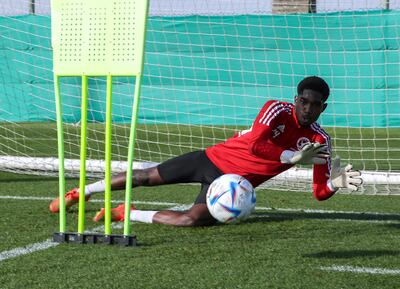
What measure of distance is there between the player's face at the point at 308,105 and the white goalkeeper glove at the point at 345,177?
0.37 m

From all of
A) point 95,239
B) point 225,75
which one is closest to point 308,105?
point 95,239

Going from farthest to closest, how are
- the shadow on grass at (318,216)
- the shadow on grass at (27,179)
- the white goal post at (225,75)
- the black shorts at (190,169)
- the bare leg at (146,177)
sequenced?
the white goal post at (225,75) → the shadow on grass at (27,179) → the shadow on grass at (318,216) → the bare leg at (146,177) → the black shorts at (190,169)

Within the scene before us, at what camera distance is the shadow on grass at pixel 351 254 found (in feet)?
18.2

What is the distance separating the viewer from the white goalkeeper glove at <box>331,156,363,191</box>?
6246 mm

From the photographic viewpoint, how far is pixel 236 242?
6.07 m

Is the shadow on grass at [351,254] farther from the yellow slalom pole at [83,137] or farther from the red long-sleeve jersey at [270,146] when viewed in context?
the yellow slalom pole at [83,137]

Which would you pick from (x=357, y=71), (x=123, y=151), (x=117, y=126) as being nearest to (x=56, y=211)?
(x=123, y=151)

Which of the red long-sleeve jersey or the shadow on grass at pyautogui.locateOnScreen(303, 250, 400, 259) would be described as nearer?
the shadow on grass at pyautogui.locateOnScreen(303, 250, 400, 259)

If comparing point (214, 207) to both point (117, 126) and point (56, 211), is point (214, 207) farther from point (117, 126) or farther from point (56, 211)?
point (117, 126)

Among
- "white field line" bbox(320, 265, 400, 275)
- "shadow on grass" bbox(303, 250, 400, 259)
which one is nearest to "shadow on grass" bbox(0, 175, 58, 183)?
"shadow on grass" bbox(303, 250, 400, 259)

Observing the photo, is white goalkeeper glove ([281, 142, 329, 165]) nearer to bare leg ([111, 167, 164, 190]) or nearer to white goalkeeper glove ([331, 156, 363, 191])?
white goalkeeper glove ([331, 156, 363, 191])

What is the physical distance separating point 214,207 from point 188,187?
3703mm

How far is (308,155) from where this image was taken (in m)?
5.92

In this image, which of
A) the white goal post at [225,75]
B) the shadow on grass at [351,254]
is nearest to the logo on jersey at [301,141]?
the shadow on grass at [351,254]
